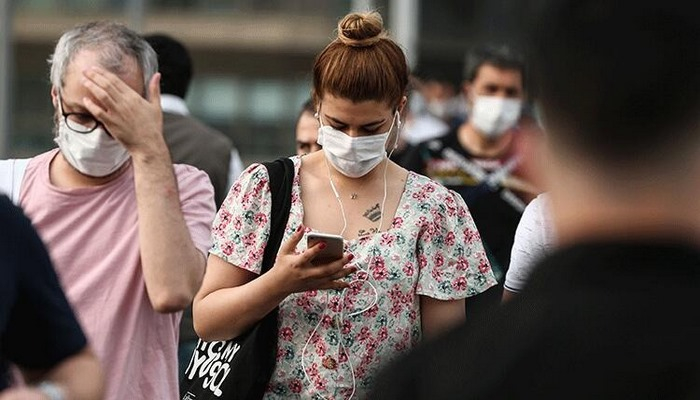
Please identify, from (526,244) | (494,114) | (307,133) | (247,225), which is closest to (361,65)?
(247,225)

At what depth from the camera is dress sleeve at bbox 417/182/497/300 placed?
3.86 metres

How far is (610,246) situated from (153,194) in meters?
2.24

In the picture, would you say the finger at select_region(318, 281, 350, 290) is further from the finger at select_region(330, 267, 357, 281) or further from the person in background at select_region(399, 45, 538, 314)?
the person in background at select_region(399, 45, 538, 314)

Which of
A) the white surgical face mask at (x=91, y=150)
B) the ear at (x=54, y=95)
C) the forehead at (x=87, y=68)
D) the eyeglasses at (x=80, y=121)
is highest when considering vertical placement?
the forehead at (x=87, y=68)

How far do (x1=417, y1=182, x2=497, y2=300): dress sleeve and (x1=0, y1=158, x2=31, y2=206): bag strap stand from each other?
1.00 meters

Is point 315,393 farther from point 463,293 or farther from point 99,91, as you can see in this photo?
point 99,91

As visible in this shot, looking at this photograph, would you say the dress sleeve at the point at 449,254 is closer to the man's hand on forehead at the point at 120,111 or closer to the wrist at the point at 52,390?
the man's hand on forehead at the point at 120,111

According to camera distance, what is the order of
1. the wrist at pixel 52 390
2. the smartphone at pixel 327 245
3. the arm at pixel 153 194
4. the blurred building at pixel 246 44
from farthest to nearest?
1. the blurred building at pixel 246 44
2. the arm at pixel 153 194
3. the smartphone at pixel 327 245
4. the wrist at pixel 52 390

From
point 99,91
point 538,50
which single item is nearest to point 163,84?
point 99,91

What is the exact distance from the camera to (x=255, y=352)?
12.5 ft

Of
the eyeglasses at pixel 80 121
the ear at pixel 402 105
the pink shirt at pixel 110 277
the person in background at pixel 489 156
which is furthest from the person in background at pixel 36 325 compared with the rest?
the person in background at pixel 489 156

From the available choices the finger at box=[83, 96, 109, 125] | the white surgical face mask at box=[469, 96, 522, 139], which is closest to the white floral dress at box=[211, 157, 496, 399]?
the finger at box=[83, 96, 109, 125]

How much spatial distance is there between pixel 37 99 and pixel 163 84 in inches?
906

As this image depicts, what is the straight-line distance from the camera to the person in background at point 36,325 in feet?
8.75
